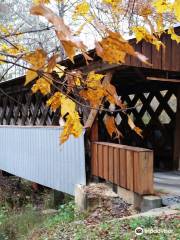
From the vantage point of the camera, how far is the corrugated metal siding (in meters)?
7.00

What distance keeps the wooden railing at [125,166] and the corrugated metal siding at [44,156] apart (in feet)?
1.33

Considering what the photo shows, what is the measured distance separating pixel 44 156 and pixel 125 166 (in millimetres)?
3410

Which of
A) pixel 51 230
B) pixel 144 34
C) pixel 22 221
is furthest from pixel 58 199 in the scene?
pixel 144 34

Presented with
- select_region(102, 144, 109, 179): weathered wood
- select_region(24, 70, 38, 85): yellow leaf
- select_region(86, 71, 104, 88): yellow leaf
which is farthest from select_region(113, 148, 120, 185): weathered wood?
select_region(24, 70, 38, 85): yellow leaf

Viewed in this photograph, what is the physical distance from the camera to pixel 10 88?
1026 cm

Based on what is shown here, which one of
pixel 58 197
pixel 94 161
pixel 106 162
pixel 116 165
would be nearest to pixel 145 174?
pixel 116 165

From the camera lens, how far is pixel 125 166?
219 inches

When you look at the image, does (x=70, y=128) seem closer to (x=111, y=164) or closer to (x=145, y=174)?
(x=145, y=174)

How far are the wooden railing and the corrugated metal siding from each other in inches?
15.9

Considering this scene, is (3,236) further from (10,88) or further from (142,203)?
(10,88)

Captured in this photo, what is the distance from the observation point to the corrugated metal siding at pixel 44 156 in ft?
23.0

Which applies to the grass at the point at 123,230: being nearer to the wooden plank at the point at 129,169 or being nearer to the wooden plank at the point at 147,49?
the wooden plank at the point at 129,169

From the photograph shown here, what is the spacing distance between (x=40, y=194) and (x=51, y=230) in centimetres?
604

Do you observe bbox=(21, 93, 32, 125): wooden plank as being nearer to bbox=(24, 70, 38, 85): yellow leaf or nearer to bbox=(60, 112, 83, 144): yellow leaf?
bbox=(60, 112, 83, 144): yellow leaf
